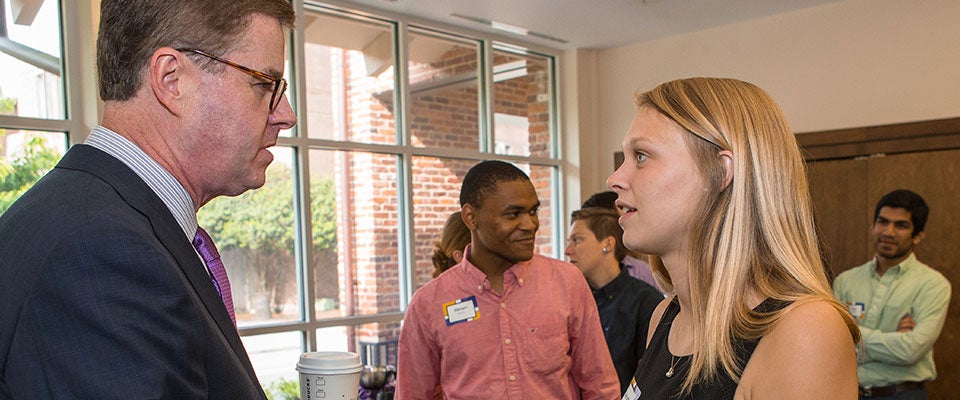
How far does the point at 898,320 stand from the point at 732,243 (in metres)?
3.16

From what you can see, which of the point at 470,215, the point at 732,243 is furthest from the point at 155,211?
the point at 470,215

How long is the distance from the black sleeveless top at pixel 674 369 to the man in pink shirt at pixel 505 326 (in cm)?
99

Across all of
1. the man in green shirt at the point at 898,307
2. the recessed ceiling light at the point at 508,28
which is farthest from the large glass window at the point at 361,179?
the man in green shirt at the point at 898,307

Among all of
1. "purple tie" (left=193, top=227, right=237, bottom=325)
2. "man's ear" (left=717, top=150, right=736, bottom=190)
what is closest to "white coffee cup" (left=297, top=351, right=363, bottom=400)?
"purple tie" (left=193, top=227, right=237, bottom=325)

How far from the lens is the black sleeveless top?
116cm

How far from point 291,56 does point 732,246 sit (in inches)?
160

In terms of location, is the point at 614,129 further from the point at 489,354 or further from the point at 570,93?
the point at 489,354

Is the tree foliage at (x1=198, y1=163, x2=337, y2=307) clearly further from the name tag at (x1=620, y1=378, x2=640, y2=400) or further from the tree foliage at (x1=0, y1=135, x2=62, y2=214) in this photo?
the name tag at (x1=620, y1=378, x2=640, y2=400)

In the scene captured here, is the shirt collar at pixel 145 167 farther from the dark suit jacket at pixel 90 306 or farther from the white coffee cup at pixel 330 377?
the white coffee cup at pixel 330 377

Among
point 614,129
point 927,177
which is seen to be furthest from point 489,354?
point 614,129

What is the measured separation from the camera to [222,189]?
1147 millimetres

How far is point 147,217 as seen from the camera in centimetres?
94

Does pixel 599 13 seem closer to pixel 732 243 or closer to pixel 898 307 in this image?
pixel 898 307

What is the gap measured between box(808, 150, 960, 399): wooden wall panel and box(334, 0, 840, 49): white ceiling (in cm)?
126
